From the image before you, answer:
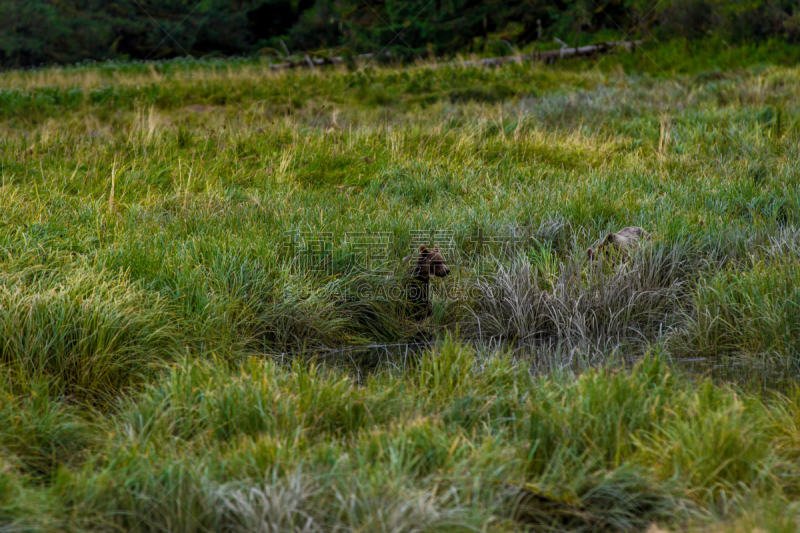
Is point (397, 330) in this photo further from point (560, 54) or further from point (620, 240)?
point (560, 54)

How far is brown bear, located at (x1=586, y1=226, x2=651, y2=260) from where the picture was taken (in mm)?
4355

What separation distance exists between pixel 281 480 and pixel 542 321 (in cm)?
231

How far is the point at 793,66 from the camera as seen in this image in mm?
13242

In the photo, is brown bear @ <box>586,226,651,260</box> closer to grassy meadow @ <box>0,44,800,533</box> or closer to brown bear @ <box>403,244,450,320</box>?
grassy meadow @ <box>0,44,800,533</box>

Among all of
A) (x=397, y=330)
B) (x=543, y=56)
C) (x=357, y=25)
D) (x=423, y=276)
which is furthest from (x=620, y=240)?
(x=357, y=25)

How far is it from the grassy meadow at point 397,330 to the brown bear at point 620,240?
142mm

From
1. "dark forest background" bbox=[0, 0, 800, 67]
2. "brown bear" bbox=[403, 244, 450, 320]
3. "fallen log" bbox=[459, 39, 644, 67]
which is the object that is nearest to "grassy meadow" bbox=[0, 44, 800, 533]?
"brown bear" bbox=[403, 244, 450, 320]

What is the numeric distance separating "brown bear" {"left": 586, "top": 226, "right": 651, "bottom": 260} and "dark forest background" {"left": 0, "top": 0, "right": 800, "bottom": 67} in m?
11.6

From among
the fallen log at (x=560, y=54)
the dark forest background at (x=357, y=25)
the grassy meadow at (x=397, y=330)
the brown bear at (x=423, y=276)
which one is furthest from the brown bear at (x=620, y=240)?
the dark forest background at (x=357, y=25)

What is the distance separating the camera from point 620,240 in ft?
14.5

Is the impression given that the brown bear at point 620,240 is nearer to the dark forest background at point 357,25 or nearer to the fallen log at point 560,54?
the fallen log at point 560,54

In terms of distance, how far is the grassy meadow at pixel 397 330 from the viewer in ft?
7.09

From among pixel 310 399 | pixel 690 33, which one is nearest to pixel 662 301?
pixel 310 399

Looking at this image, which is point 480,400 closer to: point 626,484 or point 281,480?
point 626,484
